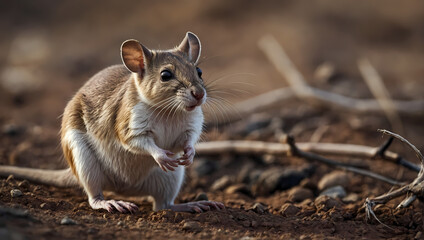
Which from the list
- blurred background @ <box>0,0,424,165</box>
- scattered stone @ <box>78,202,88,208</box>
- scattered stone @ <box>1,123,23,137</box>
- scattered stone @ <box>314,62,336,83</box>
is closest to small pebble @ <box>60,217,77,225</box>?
scattered stone @ <box>78,202,88,208</box>

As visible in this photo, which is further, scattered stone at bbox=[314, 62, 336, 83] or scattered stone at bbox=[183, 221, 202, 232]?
scattered stone at bbox=[314, 62, 336, 83]

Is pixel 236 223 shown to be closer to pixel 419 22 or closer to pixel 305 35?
pixel 305 35

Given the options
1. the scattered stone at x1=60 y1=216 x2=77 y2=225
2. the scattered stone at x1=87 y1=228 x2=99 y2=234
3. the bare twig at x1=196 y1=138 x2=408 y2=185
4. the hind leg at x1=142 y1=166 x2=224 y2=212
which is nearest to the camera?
the scattered stone at x1=87 y1=228 x2=99 y2=234

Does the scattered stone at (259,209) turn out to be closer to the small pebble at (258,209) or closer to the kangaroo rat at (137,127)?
the small pebble at (258,209)

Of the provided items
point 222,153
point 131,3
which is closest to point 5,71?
point 131,3

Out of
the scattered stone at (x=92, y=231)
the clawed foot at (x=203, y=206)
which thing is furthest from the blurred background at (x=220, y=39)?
the scattered stone at (x=92, y=231)

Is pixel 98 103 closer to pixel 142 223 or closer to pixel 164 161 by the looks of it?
pixel 164 161

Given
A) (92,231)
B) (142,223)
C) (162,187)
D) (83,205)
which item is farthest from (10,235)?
(162,187)

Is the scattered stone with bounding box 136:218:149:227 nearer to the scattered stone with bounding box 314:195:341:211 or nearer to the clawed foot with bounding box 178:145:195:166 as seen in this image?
the clawed foot with bounding box 178:145:195:166
